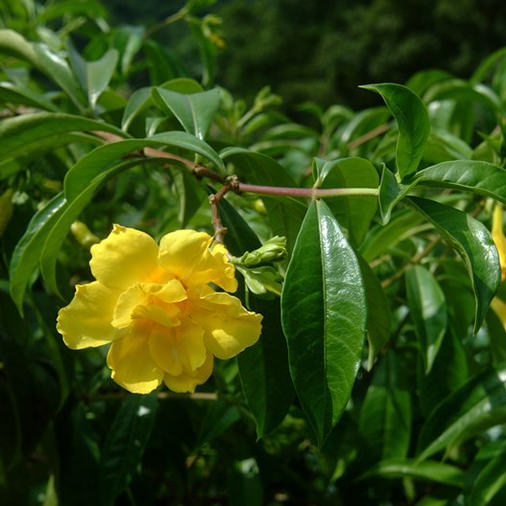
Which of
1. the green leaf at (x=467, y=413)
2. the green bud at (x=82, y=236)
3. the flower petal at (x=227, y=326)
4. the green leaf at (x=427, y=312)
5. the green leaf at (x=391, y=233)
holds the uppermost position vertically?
the flower petal at (x=227, y=326)

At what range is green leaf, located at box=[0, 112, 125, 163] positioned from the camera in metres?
0.71

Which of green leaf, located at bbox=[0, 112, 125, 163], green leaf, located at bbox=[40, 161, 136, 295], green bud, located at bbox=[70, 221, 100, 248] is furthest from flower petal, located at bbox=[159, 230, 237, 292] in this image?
green bud, located at bbox=[70, 221, 100, 248]

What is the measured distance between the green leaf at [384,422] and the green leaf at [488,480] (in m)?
0.16

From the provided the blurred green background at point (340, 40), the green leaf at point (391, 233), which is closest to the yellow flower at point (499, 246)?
the green leaf at point (391, 233)

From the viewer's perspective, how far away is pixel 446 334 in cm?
86

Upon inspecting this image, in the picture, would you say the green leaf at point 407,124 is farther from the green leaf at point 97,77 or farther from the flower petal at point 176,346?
the green leaf at point 97,77

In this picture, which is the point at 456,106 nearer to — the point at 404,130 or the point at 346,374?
the point at 404,130

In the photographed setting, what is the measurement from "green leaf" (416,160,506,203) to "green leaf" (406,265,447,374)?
0.27 metres

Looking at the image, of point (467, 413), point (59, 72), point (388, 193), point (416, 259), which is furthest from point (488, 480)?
point (59, 72)

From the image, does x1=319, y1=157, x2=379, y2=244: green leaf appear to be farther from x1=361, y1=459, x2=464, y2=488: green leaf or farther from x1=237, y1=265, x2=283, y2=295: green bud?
x1=361, y1=459, x2=464, y2=488: green leaf

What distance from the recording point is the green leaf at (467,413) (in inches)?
29.5

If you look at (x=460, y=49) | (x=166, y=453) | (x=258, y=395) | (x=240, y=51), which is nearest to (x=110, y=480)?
(x=166, y=453)

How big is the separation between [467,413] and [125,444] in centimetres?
41

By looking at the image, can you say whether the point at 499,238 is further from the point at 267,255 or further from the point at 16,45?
the point at 16,45
